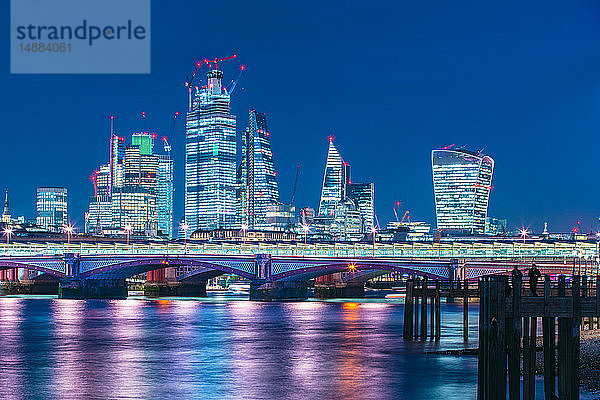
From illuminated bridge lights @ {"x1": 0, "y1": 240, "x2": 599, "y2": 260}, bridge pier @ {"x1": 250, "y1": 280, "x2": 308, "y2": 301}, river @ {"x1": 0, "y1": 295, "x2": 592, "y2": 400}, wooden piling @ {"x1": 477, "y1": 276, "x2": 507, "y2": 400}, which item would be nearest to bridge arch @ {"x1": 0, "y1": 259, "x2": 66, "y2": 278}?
illuminated bridge lights @ {"x1": 0, "y1": 240, "x2": 599, "y2": 260}

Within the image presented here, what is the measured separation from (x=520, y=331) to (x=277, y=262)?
9110 centimetres

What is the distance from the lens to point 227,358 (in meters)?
59.4

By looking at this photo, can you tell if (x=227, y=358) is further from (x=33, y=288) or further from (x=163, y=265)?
(x=33, y=288)

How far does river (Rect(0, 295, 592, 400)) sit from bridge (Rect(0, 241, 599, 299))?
21.5 meters

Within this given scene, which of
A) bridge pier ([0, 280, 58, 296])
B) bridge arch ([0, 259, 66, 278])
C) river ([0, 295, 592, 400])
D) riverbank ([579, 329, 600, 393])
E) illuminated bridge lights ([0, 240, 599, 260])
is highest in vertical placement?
illuminated bridge lights ([0, 240, 599, 260])

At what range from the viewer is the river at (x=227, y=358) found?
149 feet

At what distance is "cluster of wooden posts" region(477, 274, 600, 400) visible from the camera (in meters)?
35.7

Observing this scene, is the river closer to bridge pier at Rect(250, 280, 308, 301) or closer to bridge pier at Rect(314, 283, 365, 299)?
bridge pier at Rect(250, 280, 308, 301)

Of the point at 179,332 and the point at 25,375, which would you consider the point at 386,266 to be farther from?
the point at 25,375

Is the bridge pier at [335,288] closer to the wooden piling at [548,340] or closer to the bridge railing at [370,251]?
the bridge railing at [370,251]

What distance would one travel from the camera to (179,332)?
77688mm

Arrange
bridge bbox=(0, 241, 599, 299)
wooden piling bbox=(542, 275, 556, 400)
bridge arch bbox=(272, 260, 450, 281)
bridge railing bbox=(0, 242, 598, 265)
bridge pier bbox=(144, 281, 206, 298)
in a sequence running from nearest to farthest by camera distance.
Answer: wooden piling bbox=(542, 275, 556, 400) → bridge arch bbox=(272, 260, 450, 281) → bridge bbox=(0, 241, 599, 299) → bridge railing bbox=(0, 242, 598, 265) → bridge pier bbox=(144, 281, 206, 298)

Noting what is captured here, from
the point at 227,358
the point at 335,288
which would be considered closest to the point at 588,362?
the point at 227,358

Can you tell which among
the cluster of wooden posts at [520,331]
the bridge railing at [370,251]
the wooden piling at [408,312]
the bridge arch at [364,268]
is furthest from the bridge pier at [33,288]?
the cluster of wooden posts at [520,331]
